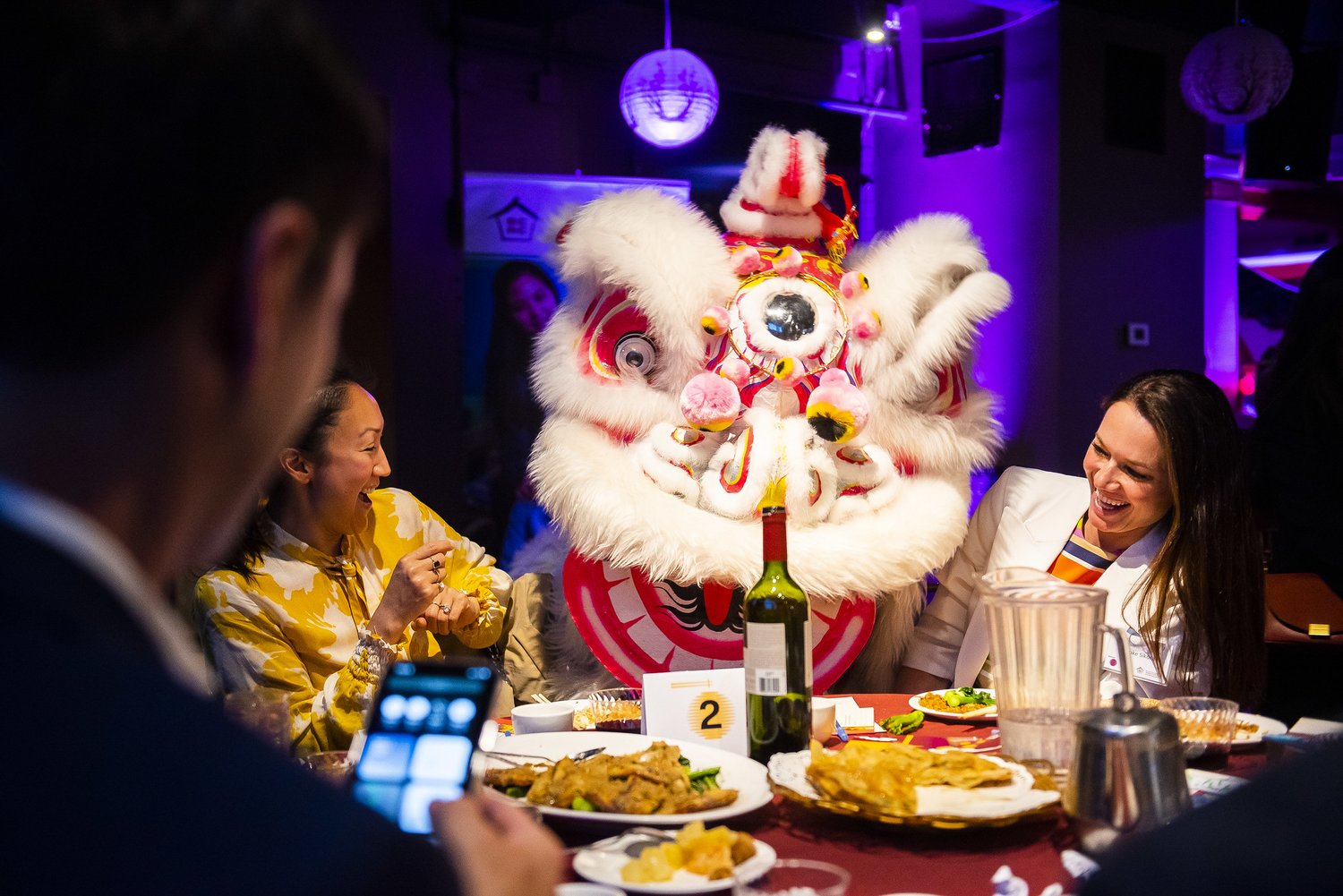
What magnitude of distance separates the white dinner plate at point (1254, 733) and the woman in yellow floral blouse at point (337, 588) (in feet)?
4.20

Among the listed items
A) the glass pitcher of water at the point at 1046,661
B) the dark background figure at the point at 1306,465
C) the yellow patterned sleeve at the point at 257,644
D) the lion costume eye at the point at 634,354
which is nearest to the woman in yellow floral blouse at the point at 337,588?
the yellow patterned sleeve at the point at 257,644

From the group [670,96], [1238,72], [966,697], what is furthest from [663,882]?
[1238,72]

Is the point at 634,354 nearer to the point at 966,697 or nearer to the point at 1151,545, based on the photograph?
the point at 966,697

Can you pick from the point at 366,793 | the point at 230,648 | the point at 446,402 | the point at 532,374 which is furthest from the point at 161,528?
the point at 446,402

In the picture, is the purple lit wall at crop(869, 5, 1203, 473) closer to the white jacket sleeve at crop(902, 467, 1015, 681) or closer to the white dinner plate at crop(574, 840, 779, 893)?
the white jacket sleeve at crop(902, 467, 1015, 681)

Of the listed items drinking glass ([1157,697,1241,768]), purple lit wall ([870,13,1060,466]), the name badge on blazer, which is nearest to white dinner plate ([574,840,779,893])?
drinking glass ([1157,697,1241,768])

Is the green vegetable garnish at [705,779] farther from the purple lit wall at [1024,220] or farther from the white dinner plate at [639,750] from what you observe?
the purple lit wall at [1024,220]

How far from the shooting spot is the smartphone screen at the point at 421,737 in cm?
85

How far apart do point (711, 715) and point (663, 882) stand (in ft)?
1.74

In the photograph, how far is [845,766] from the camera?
126 centimetres

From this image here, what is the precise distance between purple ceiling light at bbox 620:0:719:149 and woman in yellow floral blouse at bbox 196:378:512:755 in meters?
2.53

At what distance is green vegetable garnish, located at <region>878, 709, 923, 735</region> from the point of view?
1701 millimetres

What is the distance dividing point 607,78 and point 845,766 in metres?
4.76

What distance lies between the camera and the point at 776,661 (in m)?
1.42
